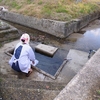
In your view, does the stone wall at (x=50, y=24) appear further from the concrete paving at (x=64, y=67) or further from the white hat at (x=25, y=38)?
the white hat at (x=25, y=38)

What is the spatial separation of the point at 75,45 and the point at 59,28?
147cm

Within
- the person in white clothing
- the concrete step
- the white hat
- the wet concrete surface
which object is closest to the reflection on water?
the wet concrete surface

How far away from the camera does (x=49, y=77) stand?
16.0ft

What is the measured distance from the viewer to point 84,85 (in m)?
2.77

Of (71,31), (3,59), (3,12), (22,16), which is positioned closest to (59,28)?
(71,31)

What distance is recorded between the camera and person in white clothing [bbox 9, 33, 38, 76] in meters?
4.70

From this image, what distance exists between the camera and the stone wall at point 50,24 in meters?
8.97

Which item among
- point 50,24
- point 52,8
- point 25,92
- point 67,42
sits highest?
point 25,92

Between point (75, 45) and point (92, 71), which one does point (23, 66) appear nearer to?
point (92, 71)

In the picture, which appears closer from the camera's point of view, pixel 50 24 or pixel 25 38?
pixel 25 38

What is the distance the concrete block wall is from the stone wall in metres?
5.68

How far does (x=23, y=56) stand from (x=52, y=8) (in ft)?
22.0

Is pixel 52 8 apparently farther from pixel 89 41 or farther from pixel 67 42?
pixel 89 41

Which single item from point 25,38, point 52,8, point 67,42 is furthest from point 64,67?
point 52,8
